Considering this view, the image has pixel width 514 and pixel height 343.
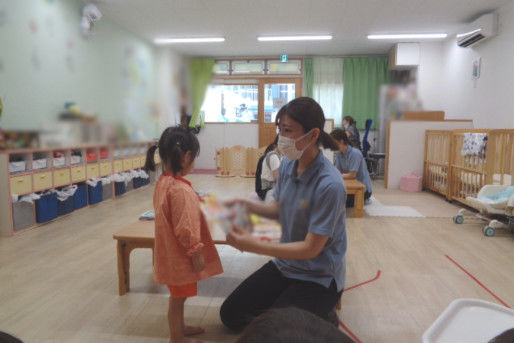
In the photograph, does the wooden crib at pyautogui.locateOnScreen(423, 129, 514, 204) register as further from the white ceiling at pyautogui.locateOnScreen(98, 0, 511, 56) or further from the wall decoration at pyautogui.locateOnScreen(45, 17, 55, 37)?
the wall decoration at pyautogui.locateOnScreen(45, 17, 55, 37)

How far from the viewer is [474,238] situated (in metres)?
2.92

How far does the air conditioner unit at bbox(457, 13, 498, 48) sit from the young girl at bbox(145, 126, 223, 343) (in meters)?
4.67

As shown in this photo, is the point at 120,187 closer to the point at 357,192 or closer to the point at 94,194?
the point at 94,194

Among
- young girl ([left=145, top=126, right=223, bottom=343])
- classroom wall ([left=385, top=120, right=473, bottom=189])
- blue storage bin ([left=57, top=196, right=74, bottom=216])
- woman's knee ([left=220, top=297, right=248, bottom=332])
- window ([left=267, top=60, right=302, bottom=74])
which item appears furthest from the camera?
window ([left=267, top=60, right=302, bottom=74])

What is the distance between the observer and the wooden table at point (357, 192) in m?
3.49

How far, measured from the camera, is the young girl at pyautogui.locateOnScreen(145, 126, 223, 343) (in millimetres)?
1224

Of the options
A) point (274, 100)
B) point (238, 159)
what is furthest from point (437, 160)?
point (238, 159)

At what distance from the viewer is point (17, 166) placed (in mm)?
2949

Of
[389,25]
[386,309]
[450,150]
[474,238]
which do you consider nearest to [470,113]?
[450,150]

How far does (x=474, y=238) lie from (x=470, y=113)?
2875 millimetres

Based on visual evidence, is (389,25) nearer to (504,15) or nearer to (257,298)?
(504,15)

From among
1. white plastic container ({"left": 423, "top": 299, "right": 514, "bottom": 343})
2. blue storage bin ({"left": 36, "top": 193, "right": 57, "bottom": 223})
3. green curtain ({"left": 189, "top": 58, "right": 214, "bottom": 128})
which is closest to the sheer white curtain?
blue storage bin ({"left": 36, "top": 193, "right": 57, "bottom": 223})

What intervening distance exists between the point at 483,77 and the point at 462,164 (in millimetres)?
1373

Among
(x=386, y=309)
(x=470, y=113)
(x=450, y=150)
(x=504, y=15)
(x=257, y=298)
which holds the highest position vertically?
(x=504, y=15)
